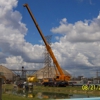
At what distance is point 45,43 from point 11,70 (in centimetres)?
7824

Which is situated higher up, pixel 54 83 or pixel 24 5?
pixel 24 5

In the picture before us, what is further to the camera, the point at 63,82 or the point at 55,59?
the point at 55,59

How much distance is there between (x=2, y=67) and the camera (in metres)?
150

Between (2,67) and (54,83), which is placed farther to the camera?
(2,67)

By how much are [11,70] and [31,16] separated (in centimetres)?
7498

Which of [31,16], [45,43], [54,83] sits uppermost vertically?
[31,16]

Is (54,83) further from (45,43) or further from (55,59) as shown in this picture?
(45,43)

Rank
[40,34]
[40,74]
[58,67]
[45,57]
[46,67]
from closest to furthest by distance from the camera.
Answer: [58,67] → [40,34] → [45,57] → [46,67] → [40,74]

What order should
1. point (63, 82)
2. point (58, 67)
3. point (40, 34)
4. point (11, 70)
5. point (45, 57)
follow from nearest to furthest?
1. point (63, 82)
2. point (58, 67)
3. point (40, 34)
4. point (45, 57)
5. point (11, 70)

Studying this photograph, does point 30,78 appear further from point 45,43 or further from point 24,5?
point 24,5

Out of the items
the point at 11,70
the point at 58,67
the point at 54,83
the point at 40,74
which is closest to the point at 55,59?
the point at 58,67

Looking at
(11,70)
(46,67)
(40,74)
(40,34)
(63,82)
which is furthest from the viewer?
(11,70)

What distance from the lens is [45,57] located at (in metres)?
81.4

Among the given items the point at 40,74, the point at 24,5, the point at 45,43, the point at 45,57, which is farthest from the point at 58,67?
the point at 40,74
